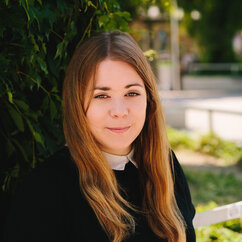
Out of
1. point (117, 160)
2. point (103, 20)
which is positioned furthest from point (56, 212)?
point (103, 20)

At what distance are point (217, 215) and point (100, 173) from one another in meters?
1.07

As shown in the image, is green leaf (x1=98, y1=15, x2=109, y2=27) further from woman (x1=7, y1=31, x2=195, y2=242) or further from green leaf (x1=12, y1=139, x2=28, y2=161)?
green leaf (x1=12, y1=139, x2=28, y2=161)

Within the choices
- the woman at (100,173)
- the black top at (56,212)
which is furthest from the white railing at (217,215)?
the black top at (56,212)

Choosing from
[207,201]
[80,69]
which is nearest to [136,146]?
[80,69]

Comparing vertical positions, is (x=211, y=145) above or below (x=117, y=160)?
below

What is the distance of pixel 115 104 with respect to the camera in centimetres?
157

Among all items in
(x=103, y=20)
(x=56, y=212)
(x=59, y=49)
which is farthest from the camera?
(x=103, y=20)

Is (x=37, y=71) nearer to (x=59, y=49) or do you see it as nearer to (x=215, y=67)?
(x=59, y=49)

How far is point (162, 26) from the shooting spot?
30.1 metres

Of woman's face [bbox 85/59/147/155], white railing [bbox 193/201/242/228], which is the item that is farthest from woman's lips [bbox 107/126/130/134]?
white railing [bbox 193/201/242/228]

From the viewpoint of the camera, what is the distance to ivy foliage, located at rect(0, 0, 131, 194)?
1682mm

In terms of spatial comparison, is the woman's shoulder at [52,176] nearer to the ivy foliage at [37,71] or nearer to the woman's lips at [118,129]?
the woman's lips at [118,129]

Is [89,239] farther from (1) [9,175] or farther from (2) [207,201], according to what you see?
(2) [207,201]

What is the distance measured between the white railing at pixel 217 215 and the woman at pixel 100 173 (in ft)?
1.93
